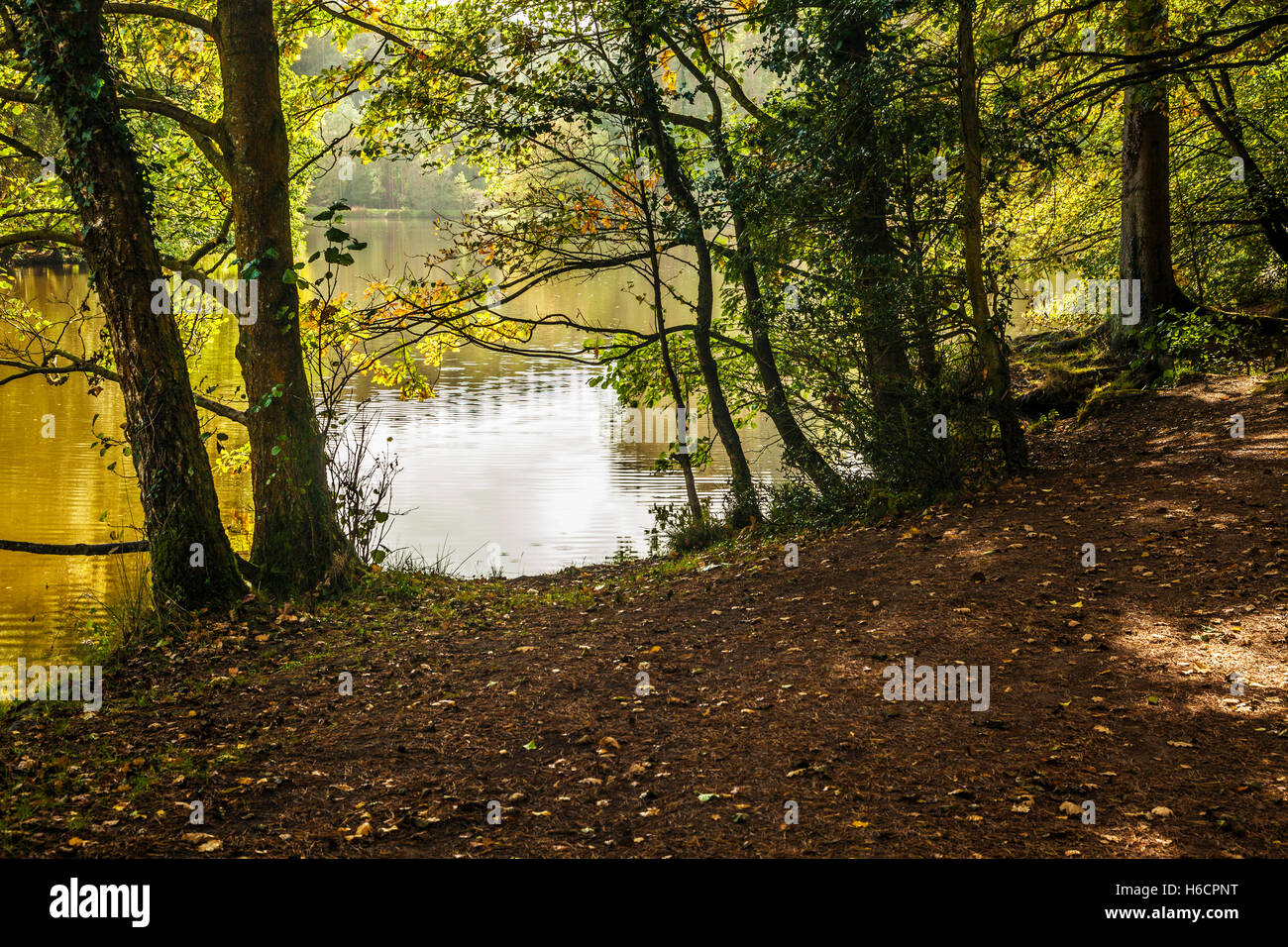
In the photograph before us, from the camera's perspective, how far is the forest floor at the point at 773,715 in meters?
3.79

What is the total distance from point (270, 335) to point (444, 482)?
10.2 m

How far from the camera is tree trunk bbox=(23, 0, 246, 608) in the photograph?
712 cm

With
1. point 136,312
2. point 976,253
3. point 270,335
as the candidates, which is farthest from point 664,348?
point 136,312

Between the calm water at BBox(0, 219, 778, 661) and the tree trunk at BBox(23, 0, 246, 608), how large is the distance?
1.71 meters

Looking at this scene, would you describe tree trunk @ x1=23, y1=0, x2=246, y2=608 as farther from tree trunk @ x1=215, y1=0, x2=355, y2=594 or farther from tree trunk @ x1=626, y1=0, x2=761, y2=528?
tree trunk @ x1=626, y1=0, x2=761, y2=528

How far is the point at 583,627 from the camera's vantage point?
25.1 ft

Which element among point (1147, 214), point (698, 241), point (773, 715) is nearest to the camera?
point (773, 715)

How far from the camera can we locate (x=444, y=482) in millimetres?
18500
